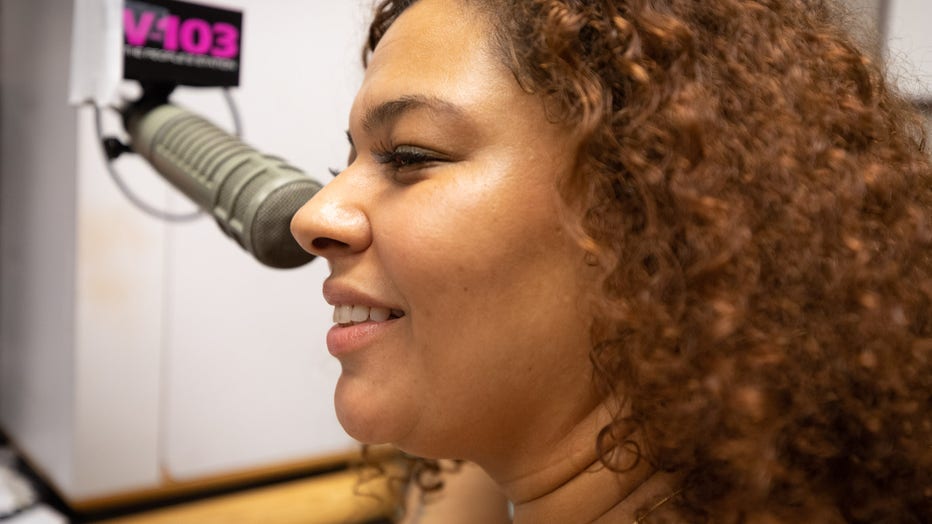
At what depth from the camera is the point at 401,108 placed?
0.71 meters

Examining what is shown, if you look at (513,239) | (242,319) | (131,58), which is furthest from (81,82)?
(242,319)

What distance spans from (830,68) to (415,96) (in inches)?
15.1

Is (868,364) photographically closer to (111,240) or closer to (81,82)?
(81,82)

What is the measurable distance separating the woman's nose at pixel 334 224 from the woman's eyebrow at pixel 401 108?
69 mm

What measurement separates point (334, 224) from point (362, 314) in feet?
0.31

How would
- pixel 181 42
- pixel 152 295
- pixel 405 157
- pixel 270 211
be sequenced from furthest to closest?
pixel 152 295 < pixel 181 42 < pixel 270 211 < pixel 405 157

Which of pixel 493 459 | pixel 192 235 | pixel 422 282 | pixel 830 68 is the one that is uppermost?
pixel 830 68

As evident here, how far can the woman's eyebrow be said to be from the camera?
2.26ft

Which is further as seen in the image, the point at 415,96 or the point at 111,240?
the point at 111,240

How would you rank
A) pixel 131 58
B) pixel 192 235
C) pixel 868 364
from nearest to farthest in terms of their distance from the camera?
pixel 868 364 < pixel 131 58 < pixel 192 235

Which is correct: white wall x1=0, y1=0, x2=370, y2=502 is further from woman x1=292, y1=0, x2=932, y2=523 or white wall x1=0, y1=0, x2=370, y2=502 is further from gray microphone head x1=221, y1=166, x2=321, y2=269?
woman x1=292, y1=0, x2=932, y2=523

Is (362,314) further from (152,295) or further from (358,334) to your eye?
(152,295)

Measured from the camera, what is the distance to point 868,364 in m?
0.62

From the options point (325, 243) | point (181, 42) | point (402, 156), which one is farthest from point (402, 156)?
point (181, 42)
